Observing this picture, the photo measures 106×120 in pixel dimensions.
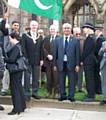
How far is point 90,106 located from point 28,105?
56.1 inches

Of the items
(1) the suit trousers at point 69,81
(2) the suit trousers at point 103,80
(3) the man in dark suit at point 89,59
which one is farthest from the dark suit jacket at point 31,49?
(2) the suit trousers at point 103,80

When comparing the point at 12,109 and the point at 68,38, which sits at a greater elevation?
the point at 68,38

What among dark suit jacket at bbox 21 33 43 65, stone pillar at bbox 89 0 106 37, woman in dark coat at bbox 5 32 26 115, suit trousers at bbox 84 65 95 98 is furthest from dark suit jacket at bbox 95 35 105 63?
stone pillar at bbox 89 0 106 37

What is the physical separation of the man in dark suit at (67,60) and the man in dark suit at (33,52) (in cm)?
43

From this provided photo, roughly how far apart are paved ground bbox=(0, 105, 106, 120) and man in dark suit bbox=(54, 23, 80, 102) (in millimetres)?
515

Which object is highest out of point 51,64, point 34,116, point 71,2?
point 71,2

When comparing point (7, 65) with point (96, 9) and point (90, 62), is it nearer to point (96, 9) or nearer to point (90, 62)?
point (90, 62)

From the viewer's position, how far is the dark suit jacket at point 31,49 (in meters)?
11.6

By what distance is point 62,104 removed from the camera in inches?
446

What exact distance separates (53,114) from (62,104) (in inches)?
27.2

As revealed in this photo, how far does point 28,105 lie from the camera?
11.4 metres

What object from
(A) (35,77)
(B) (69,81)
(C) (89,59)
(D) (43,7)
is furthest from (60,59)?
(D) (43,7)

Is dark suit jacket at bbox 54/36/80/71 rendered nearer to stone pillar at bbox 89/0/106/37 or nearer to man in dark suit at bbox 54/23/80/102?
man in dark suit at bbox 54/23/80/102

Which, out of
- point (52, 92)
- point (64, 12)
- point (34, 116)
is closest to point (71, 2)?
point (64, 12)
